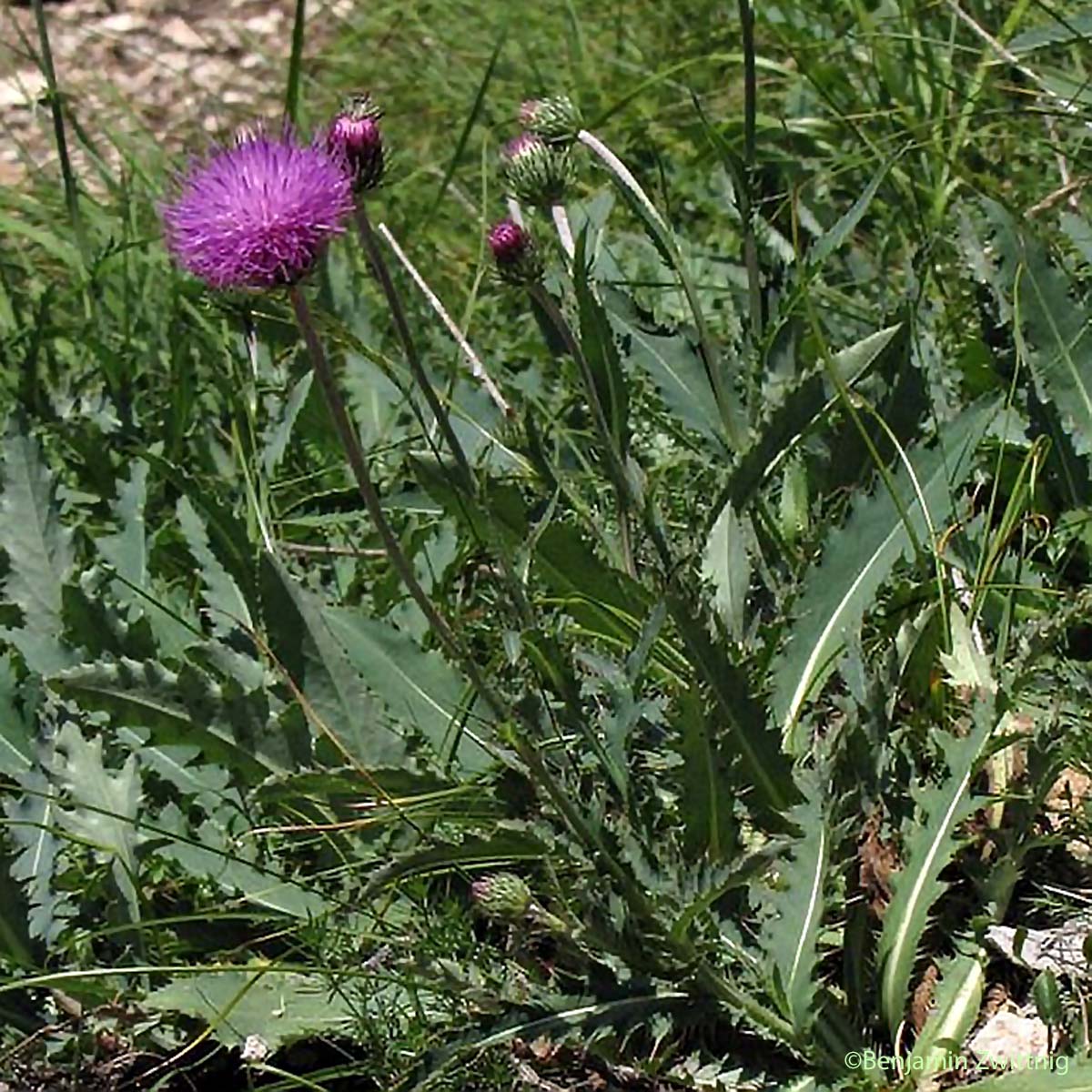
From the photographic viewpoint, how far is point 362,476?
1.49m

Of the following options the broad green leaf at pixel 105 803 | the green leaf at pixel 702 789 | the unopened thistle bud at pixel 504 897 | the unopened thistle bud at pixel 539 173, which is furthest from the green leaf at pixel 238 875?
the unopened thistle bud at pixel 539 173

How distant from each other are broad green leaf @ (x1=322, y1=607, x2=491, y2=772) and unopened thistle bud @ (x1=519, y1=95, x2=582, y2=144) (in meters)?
0.56

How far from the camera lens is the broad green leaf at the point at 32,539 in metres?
2.32

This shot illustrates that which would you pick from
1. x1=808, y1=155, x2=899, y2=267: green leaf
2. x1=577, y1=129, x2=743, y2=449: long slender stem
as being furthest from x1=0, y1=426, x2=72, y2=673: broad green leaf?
x1=808, y1=155, x2=899, y2=267: green leaf

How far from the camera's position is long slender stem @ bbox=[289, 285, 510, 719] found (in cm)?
143

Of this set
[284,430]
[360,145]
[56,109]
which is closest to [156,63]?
[56,109]

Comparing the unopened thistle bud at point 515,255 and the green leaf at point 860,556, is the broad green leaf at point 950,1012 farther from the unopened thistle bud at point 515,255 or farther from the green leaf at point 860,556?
the unopened thistle bud at point 515,255

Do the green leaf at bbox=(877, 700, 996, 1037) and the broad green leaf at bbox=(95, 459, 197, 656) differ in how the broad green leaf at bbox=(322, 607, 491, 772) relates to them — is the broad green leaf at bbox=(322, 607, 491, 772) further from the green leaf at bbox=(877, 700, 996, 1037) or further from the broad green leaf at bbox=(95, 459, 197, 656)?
the green leaf at bbox=(877, 700, 996, 1037)

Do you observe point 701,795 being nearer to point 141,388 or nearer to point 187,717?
point 187,717

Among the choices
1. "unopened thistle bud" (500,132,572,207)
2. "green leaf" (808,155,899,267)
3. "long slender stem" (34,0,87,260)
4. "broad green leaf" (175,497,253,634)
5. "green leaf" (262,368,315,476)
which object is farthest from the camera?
"green leaf" (262,368,315,476)

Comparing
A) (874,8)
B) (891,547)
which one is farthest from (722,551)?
(874,8)

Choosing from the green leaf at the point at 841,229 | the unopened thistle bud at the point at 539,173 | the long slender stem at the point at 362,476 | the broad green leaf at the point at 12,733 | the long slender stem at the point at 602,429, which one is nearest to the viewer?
the long slender stem at the point at 362,476

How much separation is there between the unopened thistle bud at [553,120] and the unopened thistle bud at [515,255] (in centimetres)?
18

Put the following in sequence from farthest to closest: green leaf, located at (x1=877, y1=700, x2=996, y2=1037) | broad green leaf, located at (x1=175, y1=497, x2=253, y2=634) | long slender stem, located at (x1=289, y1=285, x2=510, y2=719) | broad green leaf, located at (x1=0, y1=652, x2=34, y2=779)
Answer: broad green leaf, located at (x1=175, y1=497, x2=253, y2=634) → broad green leaf, located at (x1=0, y1=652, x2=34, y2=779) → green leaf, located at (x1=877, y1=700, x2=996, y2=1037) → long slender stem, located at (x1=289, y1=285, x2=510, y2=719)
